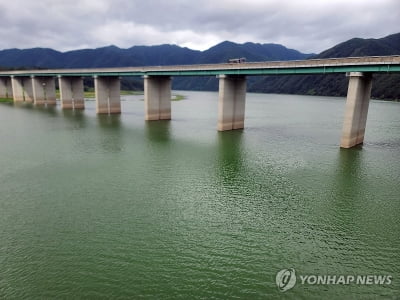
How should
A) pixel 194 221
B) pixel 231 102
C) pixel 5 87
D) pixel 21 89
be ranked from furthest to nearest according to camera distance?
pixel 5 87, pixel 21 89, pixel 231 102, pixel 194 221

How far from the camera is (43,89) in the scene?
10225cm

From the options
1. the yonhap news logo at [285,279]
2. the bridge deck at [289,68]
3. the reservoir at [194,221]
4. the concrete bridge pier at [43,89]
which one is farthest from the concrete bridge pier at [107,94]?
the yonhap news logo at [285,279]

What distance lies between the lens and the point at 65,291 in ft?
42.4

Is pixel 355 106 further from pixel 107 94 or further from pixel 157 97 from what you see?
pixel 107 94

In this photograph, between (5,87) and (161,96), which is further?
(5,87)

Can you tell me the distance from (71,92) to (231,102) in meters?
60.7

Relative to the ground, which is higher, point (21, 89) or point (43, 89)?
point (43, 89)

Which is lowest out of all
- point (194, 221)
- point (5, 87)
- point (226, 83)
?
point (194, 221)

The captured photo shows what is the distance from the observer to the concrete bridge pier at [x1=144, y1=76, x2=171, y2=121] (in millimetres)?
64125

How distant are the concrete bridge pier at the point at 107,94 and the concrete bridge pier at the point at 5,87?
67.0 meters

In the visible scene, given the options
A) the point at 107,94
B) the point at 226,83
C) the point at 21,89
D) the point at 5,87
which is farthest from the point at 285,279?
the point at 5,87

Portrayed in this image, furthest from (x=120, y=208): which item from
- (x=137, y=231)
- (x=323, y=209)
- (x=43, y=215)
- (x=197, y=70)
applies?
(x=197, y=70)

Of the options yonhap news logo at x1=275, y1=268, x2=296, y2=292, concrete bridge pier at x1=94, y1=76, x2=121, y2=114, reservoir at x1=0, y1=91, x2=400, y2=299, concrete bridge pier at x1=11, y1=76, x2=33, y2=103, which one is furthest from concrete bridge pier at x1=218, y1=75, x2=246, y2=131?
concrete bridge pier at x1=11, y1=76, x2=33, y2=103

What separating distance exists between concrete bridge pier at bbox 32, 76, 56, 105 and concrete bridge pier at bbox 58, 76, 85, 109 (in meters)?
13.6
